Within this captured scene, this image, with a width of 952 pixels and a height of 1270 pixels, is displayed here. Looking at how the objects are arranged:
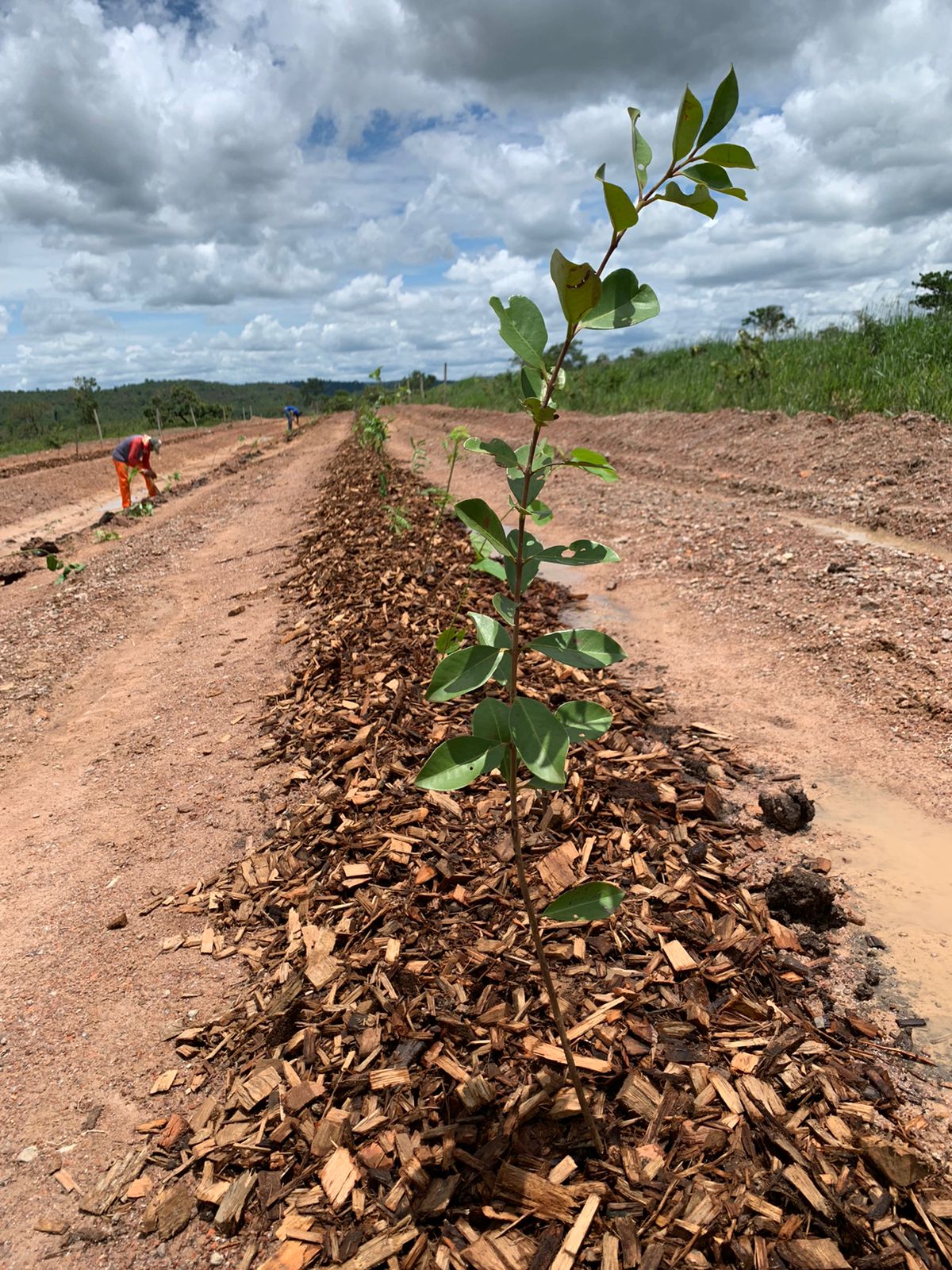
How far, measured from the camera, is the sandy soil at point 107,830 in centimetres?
202

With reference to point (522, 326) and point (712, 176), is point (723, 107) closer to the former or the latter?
point (712, 176)

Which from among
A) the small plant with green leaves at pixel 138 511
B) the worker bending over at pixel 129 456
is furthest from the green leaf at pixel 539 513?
the worker bending over at pixel 129 456

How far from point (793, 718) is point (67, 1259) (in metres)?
3.79

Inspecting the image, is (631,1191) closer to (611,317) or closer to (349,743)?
(611,317)

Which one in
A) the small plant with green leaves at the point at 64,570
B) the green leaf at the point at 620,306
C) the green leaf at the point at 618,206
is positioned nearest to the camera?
the green leaf at the point at 618,206

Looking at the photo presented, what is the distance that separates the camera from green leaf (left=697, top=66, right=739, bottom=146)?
1098 millimetres

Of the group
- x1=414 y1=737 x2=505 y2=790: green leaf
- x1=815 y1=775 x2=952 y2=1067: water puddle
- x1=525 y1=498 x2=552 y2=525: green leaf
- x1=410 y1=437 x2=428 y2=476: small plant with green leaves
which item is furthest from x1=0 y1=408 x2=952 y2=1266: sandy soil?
x1=410 y1=437 x2=428 y2=476: small plant with green leaves

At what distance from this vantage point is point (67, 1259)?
1674mm

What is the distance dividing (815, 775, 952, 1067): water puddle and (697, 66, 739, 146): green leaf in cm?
240

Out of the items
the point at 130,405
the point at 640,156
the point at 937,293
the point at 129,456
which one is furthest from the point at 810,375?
the point at 130,405

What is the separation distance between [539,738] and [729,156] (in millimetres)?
1002

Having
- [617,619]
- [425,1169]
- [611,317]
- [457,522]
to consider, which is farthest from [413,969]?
[457,522]

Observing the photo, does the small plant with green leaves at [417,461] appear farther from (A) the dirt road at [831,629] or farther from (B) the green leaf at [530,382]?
(B) the green leaf at [530,382]

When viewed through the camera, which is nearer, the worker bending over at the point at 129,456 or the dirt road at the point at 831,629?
the dirt road at the point at 831,629
